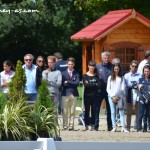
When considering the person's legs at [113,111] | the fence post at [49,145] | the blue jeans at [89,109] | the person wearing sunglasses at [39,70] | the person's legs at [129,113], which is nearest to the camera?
the fence post at [49,145]

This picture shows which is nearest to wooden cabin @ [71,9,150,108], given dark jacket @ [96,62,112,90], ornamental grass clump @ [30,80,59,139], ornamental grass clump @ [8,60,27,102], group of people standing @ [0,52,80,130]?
dark jacket @ [96,62,112,90]

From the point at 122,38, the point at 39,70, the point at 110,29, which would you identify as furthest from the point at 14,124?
the point at 122,38

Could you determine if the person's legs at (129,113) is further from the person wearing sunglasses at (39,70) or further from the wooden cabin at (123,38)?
the wooden cabin at (123,38)

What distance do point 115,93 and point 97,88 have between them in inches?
19.3

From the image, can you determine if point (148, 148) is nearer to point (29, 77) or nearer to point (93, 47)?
point (29, 77)

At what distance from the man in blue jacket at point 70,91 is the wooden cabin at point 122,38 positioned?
556 cm

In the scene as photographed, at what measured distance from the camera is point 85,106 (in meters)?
19.8

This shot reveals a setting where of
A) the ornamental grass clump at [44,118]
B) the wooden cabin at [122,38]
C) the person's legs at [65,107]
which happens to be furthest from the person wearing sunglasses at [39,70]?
the ornamental grass clump at [44,118]

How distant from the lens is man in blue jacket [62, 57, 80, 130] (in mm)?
19734

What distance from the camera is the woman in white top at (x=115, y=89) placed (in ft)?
63.6

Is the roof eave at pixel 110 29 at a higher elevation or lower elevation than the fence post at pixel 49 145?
higher

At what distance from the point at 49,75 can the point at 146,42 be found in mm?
7013

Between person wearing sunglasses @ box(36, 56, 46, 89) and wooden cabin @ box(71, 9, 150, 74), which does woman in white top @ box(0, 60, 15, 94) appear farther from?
wooden cabin @ box(71, 9, 150, 74)

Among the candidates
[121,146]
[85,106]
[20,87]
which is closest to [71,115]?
[85,106]
